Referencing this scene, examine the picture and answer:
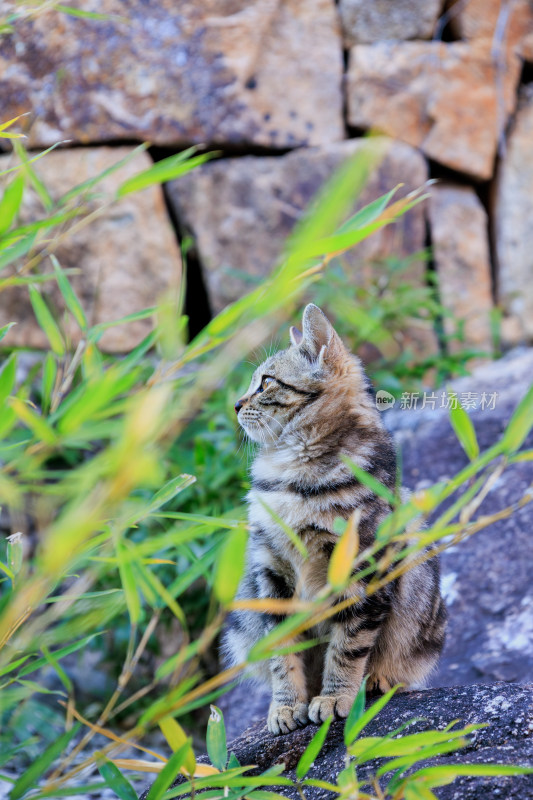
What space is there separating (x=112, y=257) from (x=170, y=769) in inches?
132

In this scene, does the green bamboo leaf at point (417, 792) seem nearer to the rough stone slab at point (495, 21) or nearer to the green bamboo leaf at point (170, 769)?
the green bamboo leaf at point (170, 769)

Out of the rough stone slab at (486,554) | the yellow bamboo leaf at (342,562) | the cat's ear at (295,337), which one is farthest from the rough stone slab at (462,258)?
the yellow bamboo leaf at (342,562)

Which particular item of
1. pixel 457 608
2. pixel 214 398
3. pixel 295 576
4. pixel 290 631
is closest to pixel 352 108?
pixel 214 398

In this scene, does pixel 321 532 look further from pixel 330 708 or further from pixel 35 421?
pixel 35 421

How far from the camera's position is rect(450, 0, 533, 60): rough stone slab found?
420cm

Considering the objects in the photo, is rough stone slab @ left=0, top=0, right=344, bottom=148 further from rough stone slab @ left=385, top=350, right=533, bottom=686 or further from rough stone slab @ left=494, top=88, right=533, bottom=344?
rough stone slab @ left=385, top=350, right=533, bottom=686

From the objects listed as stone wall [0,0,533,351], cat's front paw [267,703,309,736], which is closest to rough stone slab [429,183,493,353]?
stone wall [0,0,533,351]

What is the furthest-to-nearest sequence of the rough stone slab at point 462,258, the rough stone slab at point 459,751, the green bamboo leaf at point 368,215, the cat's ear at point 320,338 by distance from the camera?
1. the rough stone slab at point 462,258
2. the cat's ear at point 320,338
3. the rough stone slab at point 459,751
4. the green bamboo leaf at point 368,215

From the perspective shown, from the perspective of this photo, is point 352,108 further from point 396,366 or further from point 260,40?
point 396,366

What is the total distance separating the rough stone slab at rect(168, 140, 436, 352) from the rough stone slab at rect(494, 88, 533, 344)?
2.00 feet

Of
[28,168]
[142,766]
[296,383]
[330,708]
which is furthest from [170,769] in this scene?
[296,383]

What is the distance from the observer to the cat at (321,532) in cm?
183

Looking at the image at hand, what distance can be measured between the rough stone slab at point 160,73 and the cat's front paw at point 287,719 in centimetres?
313

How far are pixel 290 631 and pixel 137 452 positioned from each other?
0.32 meters
